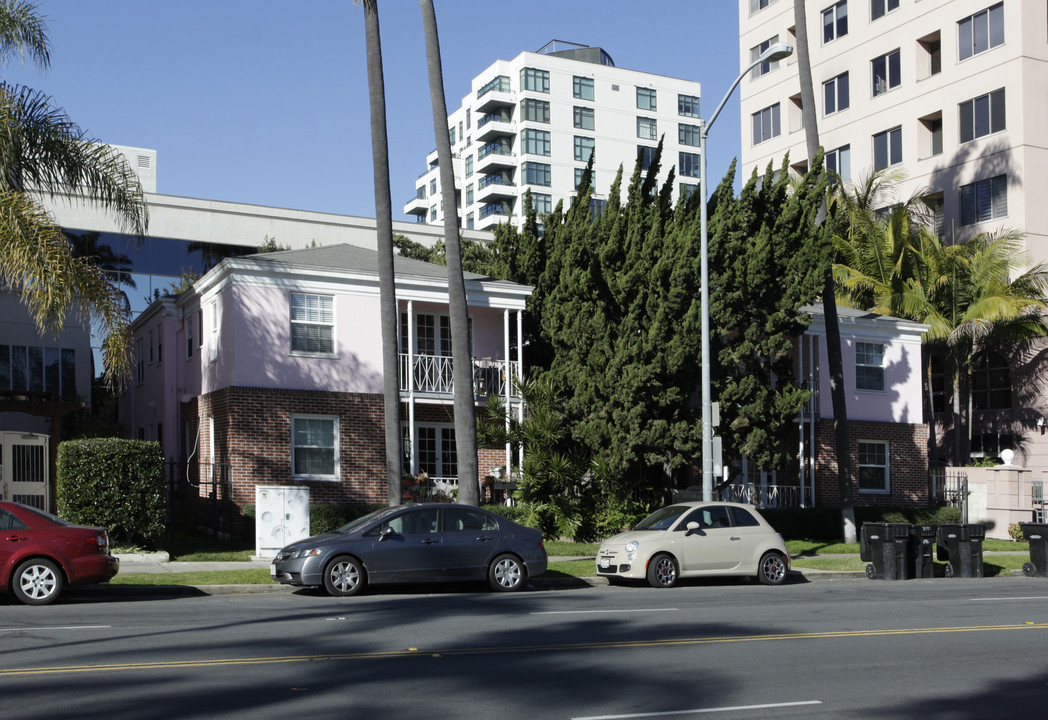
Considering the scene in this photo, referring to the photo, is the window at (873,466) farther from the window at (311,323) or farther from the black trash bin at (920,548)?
the window at (311,323)

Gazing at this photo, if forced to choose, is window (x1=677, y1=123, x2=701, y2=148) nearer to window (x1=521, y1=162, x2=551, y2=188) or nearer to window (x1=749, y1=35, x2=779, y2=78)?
window (x1=521, y1=162, x2=551, y2=188)

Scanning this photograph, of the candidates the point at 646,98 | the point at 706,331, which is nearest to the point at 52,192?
the point at 706,331

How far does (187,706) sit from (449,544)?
29.0 ft

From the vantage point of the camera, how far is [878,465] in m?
33.1

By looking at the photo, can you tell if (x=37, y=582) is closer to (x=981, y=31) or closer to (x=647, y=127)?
(x=981, y=31)

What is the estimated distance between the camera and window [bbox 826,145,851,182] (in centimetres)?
4969

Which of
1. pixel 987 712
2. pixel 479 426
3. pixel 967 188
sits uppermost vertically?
pixel 967 188

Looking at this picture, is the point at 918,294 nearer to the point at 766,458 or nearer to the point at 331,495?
the point at 766,458

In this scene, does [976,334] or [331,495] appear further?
[976,334]

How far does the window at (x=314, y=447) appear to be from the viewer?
1011 inches

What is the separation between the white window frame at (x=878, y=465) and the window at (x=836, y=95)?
22337mm

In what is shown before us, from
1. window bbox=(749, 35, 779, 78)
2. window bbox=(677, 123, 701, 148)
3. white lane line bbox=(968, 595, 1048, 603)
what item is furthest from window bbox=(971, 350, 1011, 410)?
window bbox=(677, 123, 701, 148)

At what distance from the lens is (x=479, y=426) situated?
2625cm

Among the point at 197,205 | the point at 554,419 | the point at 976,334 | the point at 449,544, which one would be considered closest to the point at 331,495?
the point at 554,419
